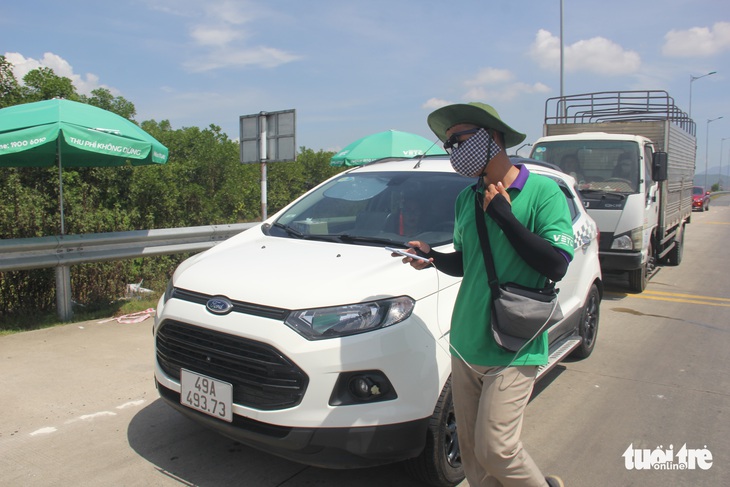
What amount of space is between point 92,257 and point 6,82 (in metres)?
3.35

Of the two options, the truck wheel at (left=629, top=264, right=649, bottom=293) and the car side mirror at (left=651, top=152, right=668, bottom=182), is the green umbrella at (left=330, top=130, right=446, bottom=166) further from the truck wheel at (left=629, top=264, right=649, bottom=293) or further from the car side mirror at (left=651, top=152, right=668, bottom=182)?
the truck wheel at (left=629, top=264, right=649, bottom=293)

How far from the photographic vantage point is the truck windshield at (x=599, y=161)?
8766mm

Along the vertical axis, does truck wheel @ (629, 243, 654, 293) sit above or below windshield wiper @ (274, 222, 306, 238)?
below

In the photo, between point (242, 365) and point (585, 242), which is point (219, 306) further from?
point (585, 242)

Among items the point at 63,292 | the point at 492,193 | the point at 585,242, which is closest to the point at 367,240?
the point at 492,193

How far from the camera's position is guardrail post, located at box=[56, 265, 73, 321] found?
6172 millimetres

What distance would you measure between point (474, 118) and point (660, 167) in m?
7.72

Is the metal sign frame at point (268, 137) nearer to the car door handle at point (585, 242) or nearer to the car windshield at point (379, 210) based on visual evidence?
the car windshield at point (379, 210)

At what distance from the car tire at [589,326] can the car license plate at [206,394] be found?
11.5 ft

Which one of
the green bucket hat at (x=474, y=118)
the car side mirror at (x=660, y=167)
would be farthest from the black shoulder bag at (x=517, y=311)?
the car side mirror at (x=660, y=167)

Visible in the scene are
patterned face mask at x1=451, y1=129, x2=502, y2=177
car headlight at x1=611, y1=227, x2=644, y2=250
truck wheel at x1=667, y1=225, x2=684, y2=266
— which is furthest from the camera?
truck wheel at x1=667, y1=225, x2=684, y2=266

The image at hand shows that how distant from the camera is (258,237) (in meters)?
4.05

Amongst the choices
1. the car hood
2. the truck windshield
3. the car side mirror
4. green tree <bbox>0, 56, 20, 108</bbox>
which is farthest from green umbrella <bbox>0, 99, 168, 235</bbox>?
the car side mirror

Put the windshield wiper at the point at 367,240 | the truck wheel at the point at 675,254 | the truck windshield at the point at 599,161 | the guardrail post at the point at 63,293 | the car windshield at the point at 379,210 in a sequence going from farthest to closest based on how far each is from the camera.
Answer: the truck wheel at the point at 675,254 < the truck windshield at the point at 599,161 < the guardrail post at the point at 63,293 < the car windshield at the point at 379,210 < the windshield wiper at the point at 367,240
